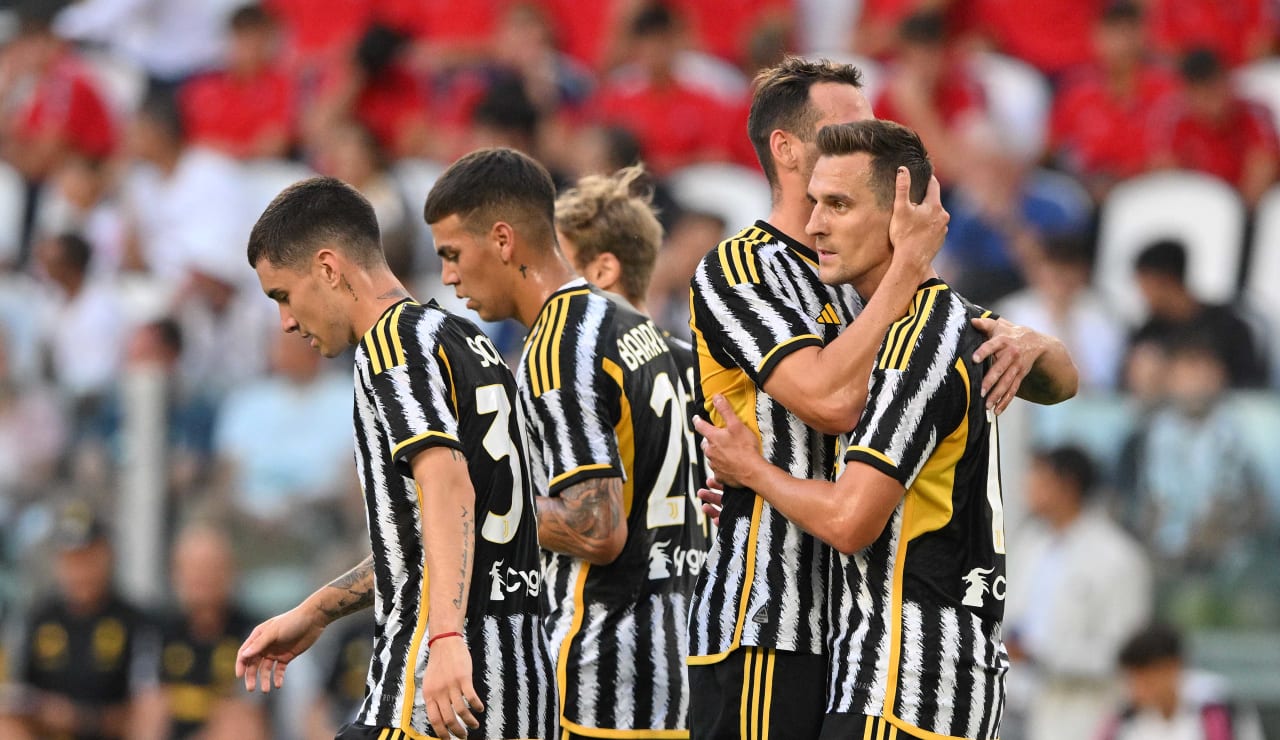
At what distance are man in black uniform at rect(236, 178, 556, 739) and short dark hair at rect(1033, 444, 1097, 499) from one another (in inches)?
204

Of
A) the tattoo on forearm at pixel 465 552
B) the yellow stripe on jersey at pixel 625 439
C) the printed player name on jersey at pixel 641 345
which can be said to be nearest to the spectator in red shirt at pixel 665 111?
the printed player name on jersey at pixel 641 345

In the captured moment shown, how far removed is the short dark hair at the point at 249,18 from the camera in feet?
45.5

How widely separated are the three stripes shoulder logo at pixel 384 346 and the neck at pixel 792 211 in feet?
3.38

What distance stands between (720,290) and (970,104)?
7549 millimetres

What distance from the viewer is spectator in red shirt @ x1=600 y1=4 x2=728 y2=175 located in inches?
488

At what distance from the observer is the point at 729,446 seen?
4.62 meters

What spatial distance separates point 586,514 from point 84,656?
20.6 ft

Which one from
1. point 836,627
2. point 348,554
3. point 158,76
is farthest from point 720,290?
point 158,76

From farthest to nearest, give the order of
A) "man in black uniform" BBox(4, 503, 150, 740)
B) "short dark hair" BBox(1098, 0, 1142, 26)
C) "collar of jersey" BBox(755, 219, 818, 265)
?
"short dark hair" BBox(1098, 0, 1142, 26), "man in black uniform" BBox(4, 503, 150, 740), "collar of jersey" BBox(755, 219, 818, 265)

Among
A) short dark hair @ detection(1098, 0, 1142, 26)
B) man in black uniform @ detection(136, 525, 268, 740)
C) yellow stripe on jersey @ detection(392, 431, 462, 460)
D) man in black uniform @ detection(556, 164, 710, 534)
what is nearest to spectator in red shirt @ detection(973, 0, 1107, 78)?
short dark hair @ detection(1098, 0, 1142, 26)

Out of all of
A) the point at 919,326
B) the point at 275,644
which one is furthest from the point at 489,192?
the point at 919,326

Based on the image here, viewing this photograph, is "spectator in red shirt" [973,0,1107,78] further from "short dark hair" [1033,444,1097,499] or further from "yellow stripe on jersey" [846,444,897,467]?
"yellow stripe on jersey" [846,444,897,467]

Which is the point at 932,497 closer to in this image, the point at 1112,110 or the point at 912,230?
the point at 912,230

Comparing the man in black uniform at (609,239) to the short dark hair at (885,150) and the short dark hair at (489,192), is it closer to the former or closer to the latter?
the short dark hair at (489,192)
